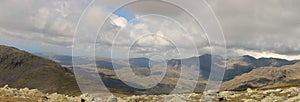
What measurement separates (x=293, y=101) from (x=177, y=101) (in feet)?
113

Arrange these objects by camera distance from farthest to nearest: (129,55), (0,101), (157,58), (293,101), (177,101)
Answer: (177,101) → (293,101) → (0,101) → (157,58) → (129,55)

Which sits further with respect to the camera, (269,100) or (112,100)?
(112,100)

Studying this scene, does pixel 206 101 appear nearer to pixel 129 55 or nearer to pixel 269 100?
pixel 269 100

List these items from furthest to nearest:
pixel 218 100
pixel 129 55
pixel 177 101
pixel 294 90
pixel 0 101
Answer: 1. pixel 294 90
2. pixel 218 100
3. pixel 177 101
4. pixel 0 101
5. pixel 129 55

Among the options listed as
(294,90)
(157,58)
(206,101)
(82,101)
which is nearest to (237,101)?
(206,101)

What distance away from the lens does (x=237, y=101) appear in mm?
119812

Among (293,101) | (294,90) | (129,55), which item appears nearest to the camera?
(129,55)

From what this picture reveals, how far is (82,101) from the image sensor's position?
90.1m

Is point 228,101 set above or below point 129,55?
below

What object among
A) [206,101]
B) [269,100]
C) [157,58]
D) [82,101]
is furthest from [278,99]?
[82,101]

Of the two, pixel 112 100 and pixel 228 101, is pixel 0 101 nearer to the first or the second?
pixel 112 100

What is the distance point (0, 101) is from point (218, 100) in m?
75.3

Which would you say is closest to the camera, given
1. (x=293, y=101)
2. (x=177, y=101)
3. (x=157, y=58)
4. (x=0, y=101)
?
(x=157, y=58)

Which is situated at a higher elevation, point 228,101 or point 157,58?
point 157,58
